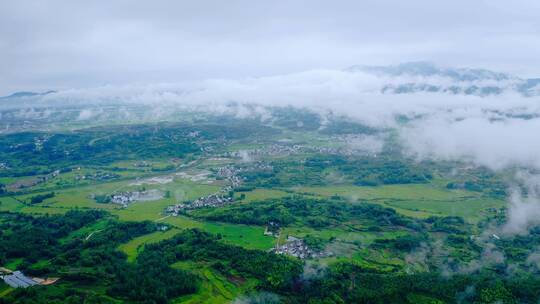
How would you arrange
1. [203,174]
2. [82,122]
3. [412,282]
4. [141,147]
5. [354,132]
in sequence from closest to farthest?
[412,282] < [203,174] < [141,147] < [354,132] < [82,122]

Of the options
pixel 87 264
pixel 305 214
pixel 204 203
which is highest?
pixel 87 264

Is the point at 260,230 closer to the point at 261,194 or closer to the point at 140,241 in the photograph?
the point at 140,241

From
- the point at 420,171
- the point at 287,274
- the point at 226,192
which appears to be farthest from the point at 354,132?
the point at 287,274

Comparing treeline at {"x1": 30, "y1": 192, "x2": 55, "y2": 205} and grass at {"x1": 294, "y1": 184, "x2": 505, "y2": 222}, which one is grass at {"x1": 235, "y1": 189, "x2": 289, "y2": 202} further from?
treeline at {"x1": 30, "y1": 192, "x2": 55, "y2": 205}

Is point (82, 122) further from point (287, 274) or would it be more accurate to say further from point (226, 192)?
point (287, 274)

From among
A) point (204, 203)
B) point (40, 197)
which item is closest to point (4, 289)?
point (204, 203)

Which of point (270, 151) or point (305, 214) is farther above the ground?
point (270, 151)

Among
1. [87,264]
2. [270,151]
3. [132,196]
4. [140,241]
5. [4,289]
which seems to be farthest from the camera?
[270,151]
